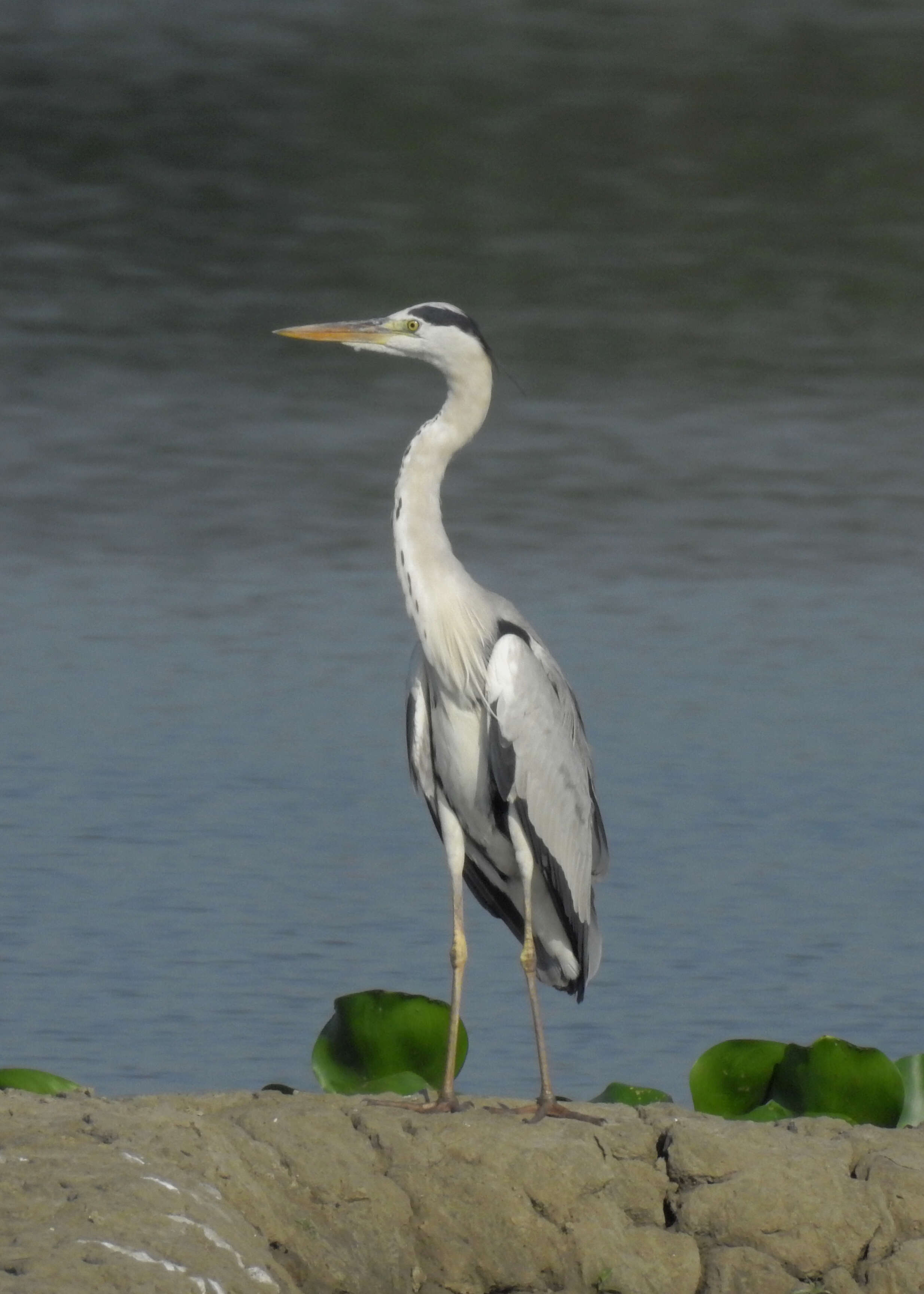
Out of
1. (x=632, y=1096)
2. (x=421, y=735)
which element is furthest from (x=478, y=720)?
(x=632, y=1096)

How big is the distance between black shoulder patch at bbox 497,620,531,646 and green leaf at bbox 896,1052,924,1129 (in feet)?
4.56

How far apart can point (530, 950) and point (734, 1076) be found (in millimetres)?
589

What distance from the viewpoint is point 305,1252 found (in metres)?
5.55

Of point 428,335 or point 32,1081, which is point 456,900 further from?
point 428,335

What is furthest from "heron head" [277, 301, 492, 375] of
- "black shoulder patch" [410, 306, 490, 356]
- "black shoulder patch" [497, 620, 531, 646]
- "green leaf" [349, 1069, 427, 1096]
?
"green leaf" [349, 1069, 427, 1096]

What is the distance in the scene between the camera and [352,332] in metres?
6.71

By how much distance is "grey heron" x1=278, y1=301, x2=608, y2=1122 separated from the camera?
633cm

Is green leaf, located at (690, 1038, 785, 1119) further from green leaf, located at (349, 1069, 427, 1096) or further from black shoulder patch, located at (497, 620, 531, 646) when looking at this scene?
black shoulder patch, located at (497, 620, 531, 646)

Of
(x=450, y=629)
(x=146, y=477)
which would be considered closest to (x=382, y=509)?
(x=146, y=477)

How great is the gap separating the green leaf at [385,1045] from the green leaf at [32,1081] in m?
0.64

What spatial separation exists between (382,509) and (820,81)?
1193 cm

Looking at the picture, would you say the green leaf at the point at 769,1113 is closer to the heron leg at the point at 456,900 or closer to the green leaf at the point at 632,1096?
the green leaf at the point at 632,1096

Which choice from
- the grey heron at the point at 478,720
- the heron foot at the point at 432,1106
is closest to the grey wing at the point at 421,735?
the grey heron at the point at 478,720

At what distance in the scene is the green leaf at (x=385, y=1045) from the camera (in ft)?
20.7
